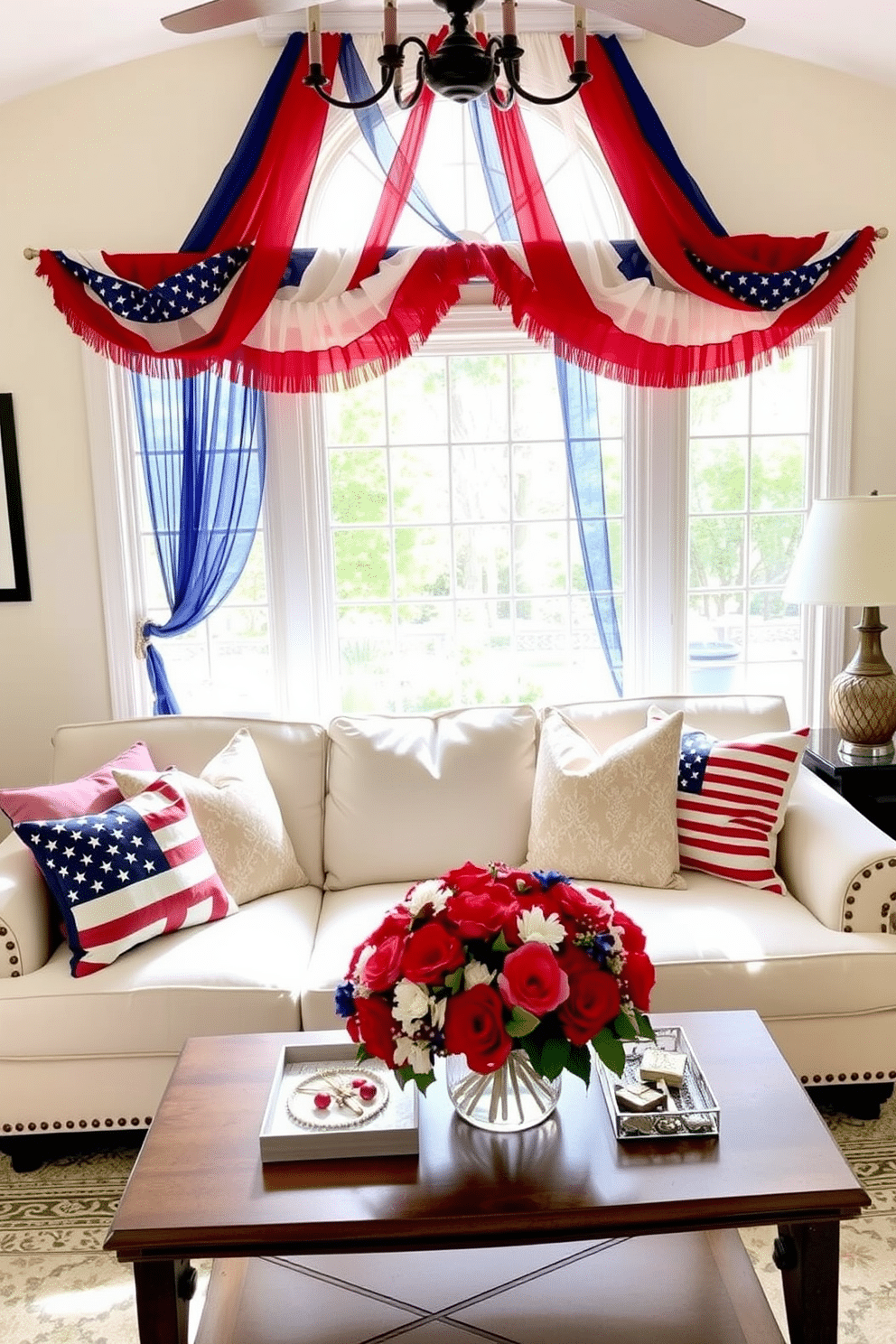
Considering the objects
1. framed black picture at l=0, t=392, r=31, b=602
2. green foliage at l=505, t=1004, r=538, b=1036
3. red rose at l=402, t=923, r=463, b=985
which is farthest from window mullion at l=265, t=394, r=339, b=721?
green foliage at l=505, t=1004, r=538, b=1036

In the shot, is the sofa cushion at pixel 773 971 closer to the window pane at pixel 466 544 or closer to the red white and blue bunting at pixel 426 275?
the window pane at pixel 466 544

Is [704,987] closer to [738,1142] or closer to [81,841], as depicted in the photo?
[738,1142]

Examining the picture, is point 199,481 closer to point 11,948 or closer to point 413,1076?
point 11,948

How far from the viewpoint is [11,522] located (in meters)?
3.54

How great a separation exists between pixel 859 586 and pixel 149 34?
255cm

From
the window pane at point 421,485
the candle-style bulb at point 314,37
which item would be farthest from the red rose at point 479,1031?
the window pane at point 421,485

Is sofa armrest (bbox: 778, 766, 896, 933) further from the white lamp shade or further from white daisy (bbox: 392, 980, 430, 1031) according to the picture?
white daisy (bbox: 392, 980, 430, 1031)

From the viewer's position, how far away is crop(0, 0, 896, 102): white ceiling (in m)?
2.93

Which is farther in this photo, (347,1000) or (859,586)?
(859,586)

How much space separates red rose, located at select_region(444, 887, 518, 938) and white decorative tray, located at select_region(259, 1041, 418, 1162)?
0.36 meters

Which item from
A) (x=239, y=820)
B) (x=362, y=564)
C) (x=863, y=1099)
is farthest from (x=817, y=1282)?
(x=362, y=564)

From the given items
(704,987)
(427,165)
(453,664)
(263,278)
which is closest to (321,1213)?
(704,987)

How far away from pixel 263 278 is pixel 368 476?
690 mm

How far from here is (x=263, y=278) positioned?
3305mm
